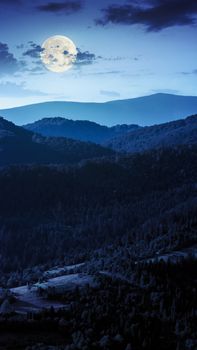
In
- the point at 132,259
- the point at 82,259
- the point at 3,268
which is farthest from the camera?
the point at 3,268

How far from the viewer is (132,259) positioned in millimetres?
117000

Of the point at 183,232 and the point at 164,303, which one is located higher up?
the point at 183,232

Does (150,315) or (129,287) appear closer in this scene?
(150,315)

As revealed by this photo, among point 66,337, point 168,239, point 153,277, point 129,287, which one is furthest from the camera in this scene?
point 168,239

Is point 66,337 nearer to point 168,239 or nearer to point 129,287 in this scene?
point 129,287

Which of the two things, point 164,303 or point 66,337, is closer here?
point 66,337

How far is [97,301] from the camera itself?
71812 millimetres

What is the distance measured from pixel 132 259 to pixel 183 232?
92.3ft

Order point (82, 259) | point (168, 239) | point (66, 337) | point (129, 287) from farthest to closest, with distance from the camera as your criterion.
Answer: point (82, 259)
point (168, 239)
point (129, 287)
point (66, 337)

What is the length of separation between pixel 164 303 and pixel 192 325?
9.83 meters

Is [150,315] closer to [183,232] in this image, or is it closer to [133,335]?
[133,335]

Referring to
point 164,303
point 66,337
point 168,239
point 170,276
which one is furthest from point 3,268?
point 66,337

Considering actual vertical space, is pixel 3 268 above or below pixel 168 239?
below

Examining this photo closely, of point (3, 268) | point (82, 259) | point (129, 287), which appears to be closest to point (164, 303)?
A: point (129, 287)
